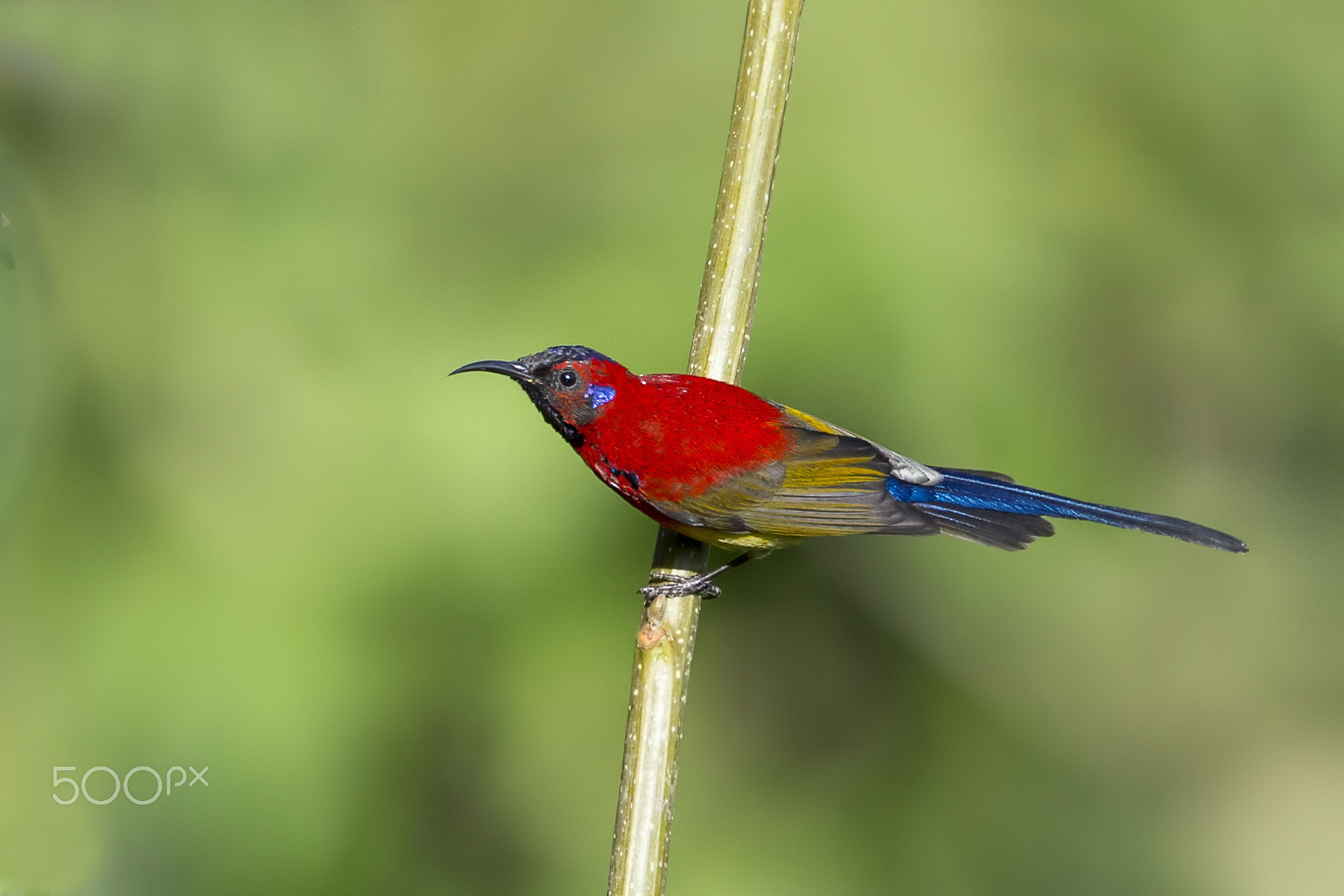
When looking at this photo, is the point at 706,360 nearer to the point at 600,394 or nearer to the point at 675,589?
the point at 600,394

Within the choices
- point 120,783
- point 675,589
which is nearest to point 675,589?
point 675,589

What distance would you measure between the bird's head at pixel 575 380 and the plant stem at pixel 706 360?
0.21 m

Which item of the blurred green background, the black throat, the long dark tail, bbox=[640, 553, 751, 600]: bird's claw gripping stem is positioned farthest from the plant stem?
the blurred green background

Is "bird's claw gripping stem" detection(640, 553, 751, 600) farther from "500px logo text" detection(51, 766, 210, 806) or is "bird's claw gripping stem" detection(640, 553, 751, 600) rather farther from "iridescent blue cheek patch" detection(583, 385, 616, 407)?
"500px logo text" detection(51, 766, 210, 806)

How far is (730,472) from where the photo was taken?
9.66 feet

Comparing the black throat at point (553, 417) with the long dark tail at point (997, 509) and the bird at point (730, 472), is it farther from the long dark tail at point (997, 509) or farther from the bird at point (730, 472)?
the long dark tail at point (997, 509)

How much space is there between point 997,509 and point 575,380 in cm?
109

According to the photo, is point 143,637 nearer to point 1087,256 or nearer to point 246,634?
point 246,634

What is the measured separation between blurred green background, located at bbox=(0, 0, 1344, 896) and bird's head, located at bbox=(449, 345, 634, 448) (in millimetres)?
613

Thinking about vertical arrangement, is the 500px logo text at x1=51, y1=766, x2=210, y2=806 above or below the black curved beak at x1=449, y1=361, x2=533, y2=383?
below

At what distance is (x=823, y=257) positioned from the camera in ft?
12.0

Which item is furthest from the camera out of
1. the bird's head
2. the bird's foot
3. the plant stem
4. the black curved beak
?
the bird's head

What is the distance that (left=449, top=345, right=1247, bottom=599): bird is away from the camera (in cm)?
283

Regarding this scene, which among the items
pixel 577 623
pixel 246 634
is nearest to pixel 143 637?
pixel 246 634
